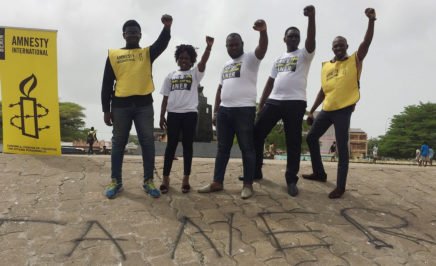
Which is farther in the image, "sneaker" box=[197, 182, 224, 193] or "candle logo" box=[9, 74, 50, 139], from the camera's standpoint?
"candle logo" box=[9, 74, 50, 139]

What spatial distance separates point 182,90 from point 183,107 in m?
0.19

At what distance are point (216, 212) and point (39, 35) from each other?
170 inches

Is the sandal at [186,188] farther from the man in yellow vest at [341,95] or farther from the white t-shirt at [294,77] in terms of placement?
the man in yellow vest at [341,95]

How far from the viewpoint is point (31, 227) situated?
3020mm

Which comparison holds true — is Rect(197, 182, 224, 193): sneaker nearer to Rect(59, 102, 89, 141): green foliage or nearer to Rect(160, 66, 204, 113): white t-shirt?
Rect(160, 66, 204, 113): white t-shirt

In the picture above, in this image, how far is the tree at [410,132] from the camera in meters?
42.5

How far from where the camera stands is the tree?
4253cm

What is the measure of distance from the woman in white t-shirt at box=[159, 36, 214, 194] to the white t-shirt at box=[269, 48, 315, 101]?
0.84 metres

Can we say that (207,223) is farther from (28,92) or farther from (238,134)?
(28,92)

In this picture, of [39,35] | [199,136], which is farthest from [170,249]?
[199,136]

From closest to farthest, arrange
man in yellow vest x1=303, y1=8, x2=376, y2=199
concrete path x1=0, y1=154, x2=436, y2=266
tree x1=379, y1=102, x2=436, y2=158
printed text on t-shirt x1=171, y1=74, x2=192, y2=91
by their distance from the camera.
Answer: concrete path x1=0, y1=154, x2=436, y2=266 → man in yellow vest x1=303, y1=8, x2=376, y2=199 → printed text on t-shirt x1=171, y1=74, x2=192, y2=91 → tree x1=379, y1=102, x2=436, y2=158

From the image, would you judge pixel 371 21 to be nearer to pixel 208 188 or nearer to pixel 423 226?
pixel 423 226

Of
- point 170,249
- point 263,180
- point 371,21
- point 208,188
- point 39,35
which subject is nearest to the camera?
point 170,249

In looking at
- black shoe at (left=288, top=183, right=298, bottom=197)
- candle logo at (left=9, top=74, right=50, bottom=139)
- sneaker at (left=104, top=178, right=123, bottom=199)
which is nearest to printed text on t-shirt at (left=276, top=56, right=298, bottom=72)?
black shoe at (left=288, top=183, right=298, bottom=197)
